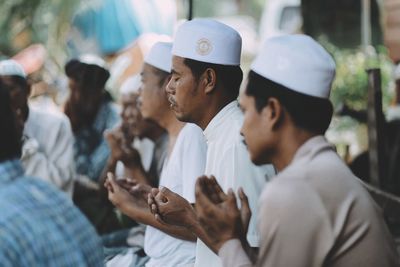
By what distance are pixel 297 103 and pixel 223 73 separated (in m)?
0.99

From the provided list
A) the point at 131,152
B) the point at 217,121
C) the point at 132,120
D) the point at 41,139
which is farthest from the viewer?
the point at 132,120

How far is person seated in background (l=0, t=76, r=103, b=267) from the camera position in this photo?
230cm

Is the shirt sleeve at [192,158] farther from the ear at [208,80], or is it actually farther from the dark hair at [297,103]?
the dark hair at [297,103]

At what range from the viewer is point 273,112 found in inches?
90.5

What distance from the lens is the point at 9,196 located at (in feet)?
7.73

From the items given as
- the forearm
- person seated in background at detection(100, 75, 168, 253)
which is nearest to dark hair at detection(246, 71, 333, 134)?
the forearm

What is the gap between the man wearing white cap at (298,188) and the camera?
2180 mm

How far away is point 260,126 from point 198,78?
961 millimetres

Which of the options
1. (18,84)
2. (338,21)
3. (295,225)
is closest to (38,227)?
(295,225)

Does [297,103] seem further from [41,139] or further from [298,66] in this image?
[41,139]

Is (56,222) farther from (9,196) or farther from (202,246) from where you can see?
(202,246)

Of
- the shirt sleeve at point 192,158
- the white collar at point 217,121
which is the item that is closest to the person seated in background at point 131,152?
the shirt sleeve at point 192,158

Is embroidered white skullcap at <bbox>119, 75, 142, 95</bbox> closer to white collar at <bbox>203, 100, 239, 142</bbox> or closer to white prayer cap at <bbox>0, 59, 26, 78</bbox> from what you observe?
white prayer cap at <bbox>0, 59, 26, 78</bbox>

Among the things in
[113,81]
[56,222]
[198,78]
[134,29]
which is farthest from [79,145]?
[134,29]
